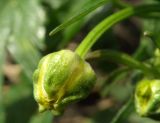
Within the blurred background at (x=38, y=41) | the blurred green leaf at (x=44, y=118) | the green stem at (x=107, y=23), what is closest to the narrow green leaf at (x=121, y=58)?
the green stem at (x=107, y=23)

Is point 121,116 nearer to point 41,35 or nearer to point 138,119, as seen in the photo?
point 41,35

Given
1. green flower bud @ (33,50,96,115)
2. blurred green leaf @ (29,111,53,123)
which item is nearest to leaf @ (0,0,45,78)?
blurred green leaf @ (29,111,53,123)

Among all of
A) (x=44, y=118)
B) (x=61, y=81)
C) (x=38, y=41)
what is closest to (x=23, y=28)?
(x=38, y=41)

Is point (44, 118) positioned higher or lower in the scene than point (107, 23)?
lower

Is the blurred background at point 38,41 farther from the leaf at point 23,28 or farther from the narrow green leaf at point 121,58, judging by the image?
the narrow green leaf at point 121,58

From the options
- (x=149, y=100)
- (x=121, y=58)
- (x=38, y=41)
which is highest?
(x=38, y=41)

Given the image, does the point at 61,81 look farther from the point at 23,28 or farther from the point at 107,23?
the point at 23,28

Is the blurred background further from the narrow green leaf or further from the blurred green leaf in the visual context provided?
the narrow green leaf
